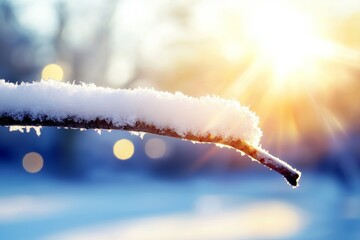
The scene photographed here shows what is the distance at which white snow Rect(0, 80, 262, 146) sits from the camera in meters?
0.58

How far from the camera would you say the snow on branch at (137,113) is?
565 millimetres

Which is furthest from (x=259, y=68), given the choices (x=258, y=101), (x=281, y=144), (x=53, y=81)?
(x=53, y=81)

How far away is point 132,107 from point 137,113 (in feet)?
0.04

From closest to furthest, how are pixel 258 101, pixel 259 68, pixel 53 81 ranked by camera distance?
pixel 53 81 → pixel 258 101 → pixel 259 68

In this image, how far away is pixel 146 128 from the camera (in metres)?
0.57

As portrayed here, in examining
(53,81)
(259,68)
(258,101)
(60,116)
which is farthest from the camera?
(259,68)

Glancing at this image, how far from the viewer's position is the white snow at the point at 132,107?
58 centimetres

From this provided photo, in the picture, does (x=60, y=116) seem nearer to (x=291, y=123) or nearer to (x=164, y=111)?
(x=164, y=111)

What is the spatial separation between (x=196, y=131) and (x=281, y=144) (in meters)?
18.0

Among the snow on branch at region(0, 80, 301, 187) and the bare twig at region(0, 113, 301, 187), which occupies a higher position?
the snow on branch at region(0, 80, 301, 187)

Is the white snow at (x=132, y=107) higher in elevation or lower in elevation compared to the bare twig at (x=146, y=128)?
higher

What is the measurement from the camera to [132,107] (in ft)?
2.00

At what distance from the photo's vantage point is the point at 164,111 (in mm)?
619

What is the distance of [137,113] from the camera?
23.7 inches
